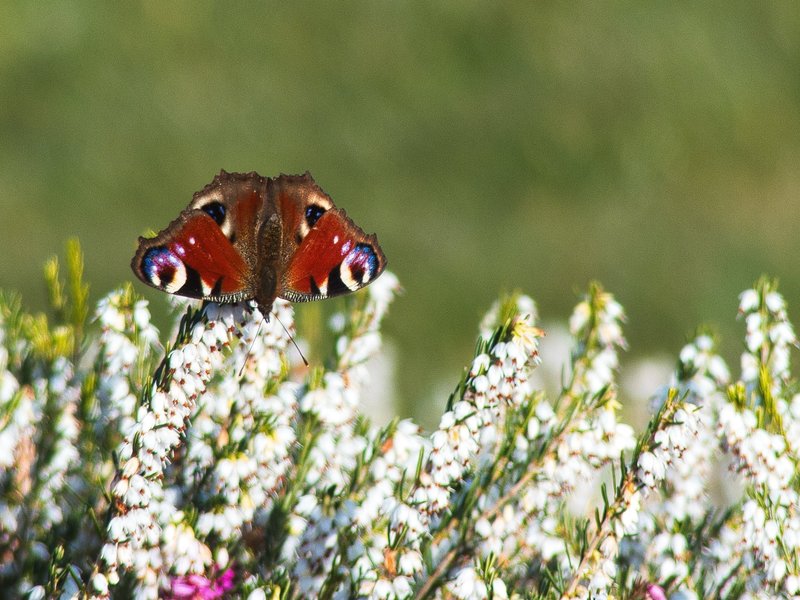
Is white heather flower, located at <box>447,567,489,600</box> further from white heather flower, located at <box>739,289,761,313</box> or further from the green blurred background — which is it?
the green blurred background

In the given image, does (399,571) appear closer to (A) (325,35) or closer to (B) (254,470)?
(B) (254,470)

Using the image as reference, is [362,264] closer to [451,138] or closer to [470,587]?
[470,587]

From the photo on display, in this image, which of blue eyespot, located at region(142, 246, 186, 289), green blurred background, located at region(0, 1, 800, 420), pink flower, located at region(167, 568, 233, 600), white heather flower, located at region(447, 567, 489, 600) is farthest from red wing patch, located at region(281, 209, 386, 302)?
green blurred background, located at region(0, 1, 800, 420)

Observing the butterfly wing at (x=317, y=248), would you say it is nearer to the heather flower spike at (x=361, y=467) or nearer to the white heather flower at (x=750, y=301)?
the heather flower spike at (x=361, y=467)

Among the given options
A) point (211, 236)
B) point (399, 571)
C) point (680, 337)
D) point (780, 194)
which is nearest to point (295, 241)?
point (211, 236)

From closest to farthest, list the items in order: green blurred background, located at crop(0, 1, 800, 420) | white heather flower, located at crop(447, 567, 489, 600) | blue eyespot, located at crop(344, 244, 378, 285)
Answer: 1. white heather flower, located at crop(447, 567, 489, 600)
2. blue eyespot, located at crop(344, 244, 378, 285)
3. green blurred background, located at crop(0, 1, 800, 420)

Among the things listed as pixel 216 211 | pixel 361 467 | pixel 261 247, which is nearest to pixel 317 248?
pixel 261 247
